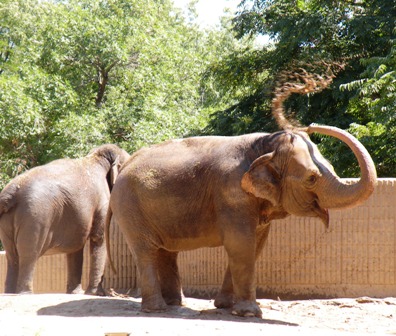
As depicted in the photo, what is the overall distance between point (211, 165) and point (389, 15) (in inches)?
538

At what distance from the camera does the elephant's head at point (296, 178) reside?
9.59 meters

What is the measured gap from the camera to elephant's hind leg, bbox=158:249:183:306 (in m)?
11.0

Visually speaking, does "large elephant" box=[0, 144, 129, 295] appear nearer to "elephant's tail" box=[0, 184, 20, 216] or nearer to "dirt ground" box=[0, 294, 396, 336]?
"elephant's tail" box=[0, 184, 20, 216]

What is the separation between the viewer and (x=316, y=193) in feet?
31.9

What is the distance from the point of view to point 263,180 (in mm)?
9703

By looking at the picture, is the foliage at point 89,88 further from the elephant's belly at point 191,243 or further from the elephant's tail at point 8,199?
the elephant's belly at point 191,243

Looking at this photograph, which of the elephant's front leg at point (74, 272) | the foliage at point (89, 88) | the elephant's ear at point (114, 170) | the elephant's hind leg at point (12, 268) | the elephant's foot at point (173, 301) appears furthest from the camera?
the foliage at point (89, 88)

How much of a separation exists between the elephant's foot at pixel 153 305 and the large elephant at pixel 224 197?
0.01m

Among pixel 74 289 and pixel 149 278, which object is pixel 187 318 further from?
pixel 74 289

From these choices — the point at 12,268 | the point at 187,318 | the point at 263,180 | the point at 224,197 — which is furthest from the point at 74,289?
the point at 263,180

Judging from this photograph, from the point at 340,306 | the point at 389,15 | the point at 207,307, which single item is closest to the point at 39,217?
the point at 207,307

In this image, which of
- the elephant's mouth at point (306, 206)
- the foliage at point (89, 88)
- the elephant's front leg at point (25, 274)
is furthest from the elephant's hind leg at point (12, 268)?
the foliage at point (89, 88)

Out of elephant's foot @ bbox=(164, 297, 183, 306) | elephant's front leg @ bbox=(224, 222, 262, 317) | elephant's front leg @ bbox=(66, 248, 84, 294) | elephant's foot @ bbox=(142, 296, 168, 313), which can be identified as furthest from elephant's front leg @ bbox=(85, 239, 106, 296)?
elephant's front leg @ bbox=(224, 222, 262, 317)

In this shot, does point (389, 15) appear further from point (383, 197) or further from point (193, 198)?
point (193, 198)
